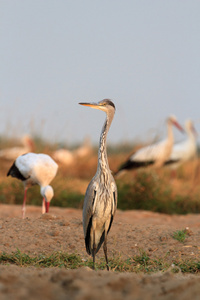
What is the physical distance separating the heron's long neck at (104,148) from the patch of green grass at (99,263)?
99 cm

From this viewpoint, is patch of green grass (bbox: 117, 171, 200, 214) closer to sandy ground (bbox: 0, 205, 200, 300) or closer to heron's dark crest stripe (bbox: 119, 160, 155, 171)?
heron's dark crest stripe (bbox: 119, 160, 155, 171)

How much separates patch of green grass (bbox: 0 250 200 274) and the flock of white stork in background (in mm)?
2687

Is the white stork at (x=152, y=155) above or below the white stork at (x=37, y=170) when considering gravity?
below

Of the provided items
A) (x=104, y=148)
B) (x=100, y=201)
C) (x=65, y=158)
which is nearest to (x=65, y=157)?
(x=65, y=158)

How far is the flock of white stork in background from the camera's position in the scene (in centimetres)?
763

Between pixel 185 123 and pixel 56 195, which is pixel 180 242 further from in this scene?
pixel 185 123

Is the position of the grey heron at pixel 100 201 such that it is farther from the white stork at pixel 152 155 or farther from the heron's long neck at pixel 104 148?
the white stork at pixel 152 155

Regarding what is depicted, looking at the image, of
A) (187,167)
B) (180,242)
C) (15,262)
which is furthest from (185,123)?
(15,262)

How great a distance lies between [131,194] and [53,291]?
7.69 meters

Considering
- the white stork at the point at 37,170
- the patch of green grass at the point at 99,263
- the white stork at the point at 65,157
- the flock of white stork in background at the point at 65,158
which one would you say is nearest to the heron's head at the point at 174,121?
the flock of white stork in background at the point at 65,158

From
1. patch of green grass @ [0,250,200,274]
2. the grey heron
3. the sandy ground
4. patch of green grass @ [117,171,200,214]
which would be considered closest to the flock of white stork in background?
patch of green grass @ [117,171,200,214]

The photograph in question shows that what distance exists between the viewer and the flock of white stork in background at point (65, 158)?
763 cm

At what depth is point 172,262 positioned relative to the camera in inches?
192

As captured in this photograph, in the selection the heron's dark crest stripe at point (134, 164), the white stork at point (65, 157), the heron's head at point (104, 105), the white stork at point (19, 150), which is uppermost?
the heron's head at point (104, 105)
